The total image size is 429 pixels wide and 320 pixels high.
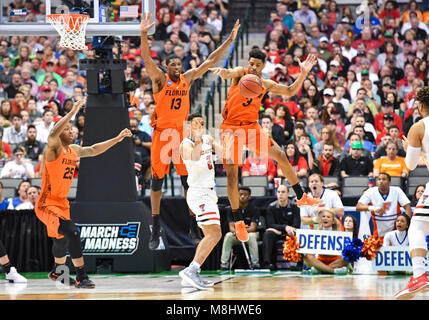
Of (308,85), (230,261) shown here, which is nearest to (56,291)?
(230,261)

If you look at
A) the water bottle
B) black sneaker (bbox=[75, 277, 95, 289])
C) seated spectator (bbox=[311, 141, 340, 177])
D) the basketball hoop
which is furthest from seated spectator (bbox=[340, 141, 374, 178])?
black sneaker (bbox=[75, 277, 95, 289])

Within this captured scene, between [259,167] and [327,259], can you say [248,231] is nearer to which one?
[327,259]

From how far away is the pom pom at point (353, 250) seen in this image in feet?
44.4

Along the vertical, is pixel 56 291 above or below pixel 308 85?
below

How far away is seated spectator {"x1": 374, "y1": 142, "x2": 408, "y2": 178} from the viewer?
50.6 ft

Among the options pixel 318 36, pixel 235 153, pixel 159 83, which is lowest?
pixel 235 153

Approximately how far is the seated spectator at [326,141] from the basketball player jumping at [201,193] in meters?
5.51

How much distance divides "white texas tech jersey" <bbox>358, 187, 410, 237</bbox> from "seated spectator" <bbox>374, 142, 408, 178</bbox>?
3.52ft

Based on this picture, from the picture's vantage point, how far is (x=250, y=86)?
436 inches

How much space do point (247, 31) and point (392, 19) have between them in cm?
349

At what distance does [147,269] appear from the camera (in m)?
14.5

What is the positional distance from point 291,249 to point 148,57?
422cm

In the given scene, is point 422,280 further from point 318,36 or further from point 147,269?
point 318,36

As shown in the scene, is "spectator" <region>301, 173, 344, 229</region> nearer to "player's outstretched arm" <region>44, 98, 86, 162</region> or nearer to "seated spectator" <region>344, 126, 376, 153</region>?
"seated spectator" <region>344, 126, 376, 153</region>
